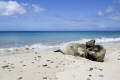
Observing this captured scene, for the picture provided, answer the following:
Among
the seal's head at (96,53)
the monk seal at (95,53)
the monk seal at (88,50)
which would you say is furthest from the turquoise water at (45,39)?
the seal's head at (96,53)

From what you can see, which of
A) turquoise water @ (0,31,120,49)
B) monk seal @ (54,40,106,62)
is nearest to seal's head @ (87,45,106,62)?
monk seal @ (54,40,106,62)

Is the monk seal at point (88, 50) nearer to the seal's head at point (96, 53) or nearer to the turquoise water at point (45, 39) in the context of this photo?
the seal's head at point (96, 53)

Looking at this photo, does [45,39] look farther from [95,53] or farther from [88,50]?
[95,53]

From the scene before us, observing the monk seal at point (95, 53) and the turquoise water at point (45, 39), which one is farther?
the turquoise water at point (45, 39)

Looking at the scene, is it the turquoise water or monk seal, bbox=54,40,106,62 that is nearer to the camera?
monk seal, bbox=54,40,106,62

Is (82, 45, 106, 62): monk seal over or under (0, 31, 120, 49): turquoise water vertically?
over

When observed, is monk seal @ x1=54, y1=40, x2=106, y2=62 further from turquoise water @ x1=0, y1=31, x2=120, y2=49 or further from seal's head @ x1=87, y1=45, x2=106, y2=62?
turquoise water @ x1=0, y1=31, x2=120, y2=49

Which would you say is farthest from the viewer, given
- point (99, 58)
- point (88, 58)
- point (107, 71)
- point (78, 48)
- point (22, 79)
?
point (78, 48)

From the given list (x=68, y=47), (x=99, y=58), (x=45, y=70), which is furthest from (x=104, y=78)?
(x=68, y=47)

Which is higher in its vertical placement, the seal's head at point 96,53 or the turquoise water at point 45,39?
the seal's head at point 96,53

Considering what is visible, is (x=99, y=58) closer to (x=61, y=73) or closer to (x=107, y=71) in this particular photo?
(x=107, y=71)

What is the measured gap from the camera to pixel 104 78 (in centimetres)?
445

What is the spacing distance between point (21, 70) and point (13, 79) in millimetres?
884

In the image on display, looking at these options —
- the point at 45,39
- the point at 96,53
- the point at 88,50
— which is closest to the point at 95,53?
the point at 96,53
